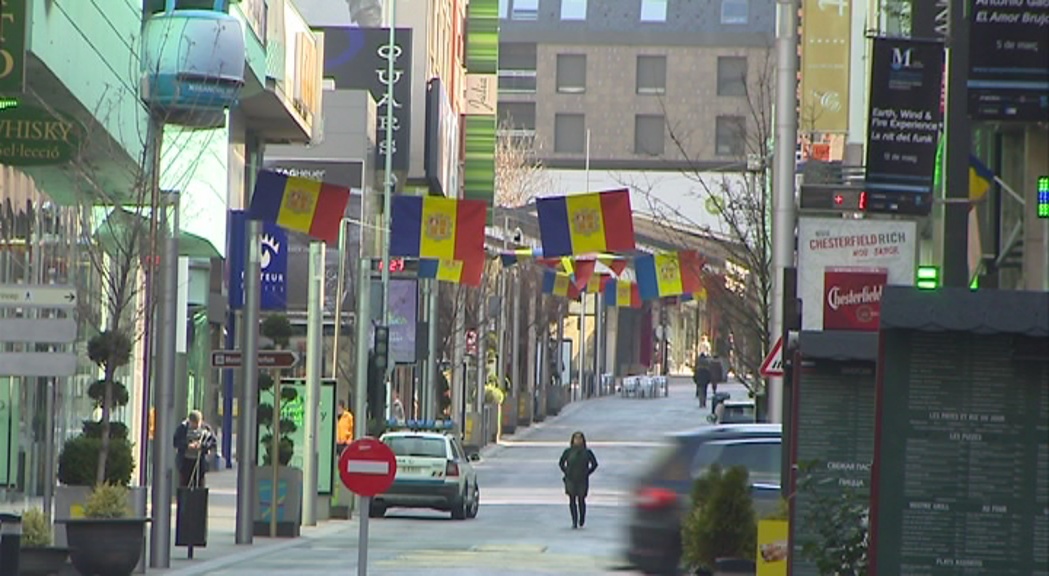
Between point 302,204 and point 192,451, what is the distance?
5186 mm

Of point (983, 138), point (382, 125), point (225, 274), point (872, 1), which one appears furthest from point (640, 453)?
point (983, 138)

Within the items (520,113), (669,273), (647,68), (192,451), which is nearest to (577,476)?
(192,451)

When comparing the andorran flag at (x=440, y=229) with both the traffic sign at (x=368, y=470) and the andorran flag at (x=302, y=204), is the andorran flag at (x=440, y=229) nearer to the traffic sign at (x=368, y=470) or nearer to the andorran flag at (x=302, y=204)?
the andorran flag at (x=302, y=204)

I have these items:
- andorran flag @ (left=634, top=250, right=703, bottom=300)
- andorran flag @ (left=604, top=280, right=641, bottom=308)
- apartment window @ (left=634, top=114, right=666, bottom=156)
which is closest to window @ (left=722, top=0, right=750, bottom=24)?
apartment window @ (left=634, top=114, right=666, bottom=156)

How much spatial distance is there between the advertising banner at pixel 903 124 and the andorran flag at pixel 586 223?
14096 mm

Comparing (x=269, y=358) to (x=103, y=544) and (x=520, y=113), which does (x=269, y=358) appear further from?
(x=520, y=113)

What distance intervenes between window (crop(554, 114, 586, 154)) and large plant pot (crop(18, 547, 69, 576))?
4705 inches

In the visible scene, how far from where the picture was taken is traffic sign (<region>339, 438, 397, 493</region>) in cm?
1956

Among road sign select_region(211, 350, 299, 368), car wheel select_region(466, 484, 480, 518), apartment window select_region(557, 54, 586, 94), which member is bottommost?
car wheel select_region(466, 484, 480, 518)

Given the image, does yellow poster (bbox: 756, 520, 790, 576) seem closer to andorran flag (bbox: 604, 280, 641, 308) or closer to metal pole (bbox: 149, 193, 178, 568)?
metal pole (bbox: 149, 193, 178, 568)

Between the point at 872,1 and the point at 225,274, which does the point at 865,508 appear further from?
the point at 225,274

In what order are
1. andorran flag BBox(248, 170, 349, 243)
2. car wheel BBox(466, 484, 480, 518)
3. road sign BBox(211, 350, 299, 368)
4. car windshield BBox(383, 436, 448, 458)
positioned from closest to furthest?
road sign BBox(211, 350, 299, 368) → andorran flag BBox(248, 170, 349, 243) → car windshield BBox(383, 436, 448, 458) → car wheel BBox(466, 484, 480, 518)

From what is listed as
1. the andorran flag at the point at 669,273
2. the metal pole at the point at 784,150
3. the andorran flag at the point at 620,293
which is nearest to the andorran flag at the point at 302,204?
the metal pole at the point at 784,150

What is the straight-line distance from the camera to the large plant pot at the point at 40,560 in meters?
19.9
